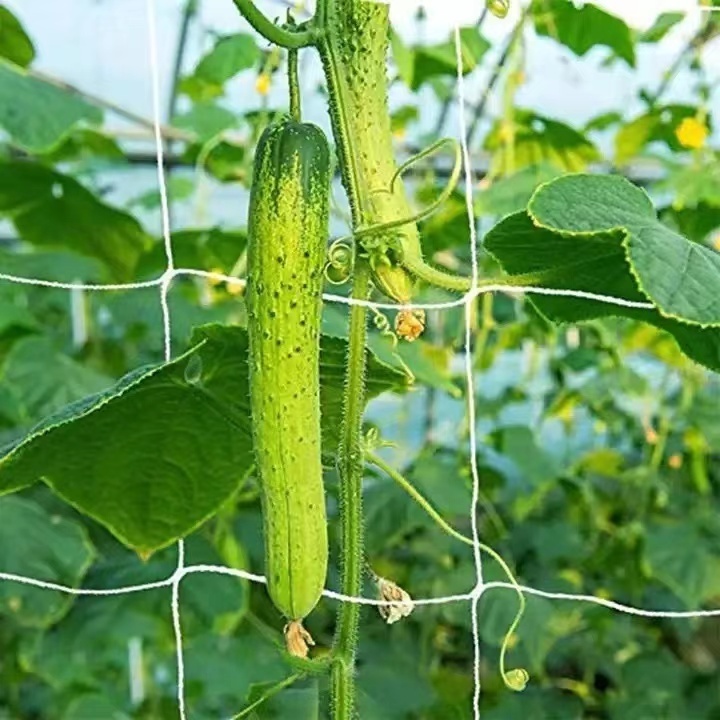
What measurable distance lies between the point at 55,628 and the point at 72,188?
0.53m

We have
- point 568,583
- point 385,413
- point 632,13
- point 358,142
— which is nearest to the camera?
point 358,142

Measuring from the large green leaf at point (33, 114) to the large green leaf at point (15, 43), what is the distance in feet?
0.05

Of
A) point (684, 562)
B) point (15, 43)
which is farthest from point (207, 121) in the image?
point (684, 562)

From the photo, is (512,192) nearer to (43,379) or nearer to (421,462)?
(421,462)

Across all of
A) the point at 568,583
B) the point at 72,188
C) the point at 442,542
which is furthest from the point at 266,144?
the point at 568,583

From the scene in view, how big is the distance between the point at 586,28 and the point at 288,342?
94cm

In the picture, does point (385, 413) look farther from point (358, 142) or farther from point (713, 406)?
point (358, 142)

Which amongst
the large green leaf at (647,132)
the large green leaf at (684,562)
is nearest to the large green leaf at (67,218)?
the large green leaf at (647,132)

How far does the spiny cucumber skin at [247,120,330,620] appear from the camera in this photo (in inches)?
29.3

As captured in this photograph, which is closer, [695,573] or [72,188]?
[72,188]

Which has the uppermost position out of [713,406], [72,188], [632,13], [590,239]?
[590,239]

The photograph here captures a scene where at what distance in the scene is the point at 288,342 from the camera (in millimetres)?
748

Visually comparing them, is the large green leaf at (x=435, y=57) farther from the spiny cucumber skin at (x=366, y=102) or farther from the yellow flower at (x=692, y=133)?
the spiny cucumber skin at (x=366, y=102)

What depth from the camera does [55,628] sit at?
5.48ft
